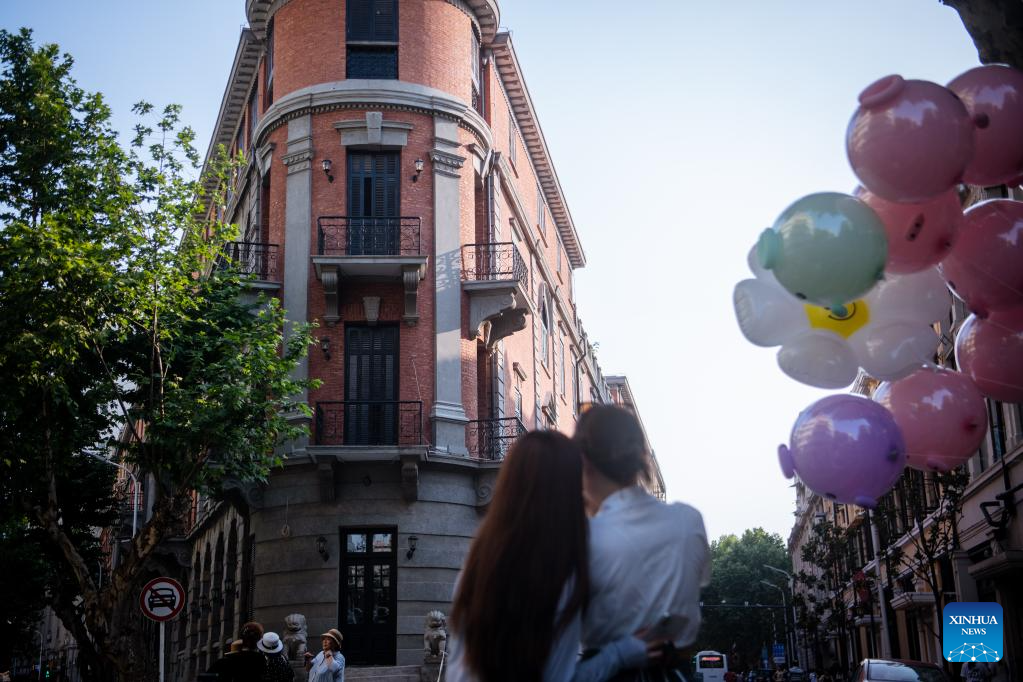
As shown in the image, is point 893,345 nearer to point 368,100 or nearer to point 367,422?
point 367,422

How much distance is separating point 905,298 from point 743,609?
9120 centimetres

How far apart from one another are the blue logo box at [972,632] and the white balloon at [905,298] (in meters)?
8.16

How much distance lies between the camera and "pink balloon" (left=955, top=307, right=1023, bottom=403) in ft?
21.4

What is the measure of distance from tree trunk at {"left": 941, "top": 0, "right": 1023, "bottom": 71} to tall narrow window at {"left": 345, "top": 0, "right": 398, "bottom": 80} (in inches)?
854

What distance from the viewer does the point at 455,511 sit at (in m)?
25.1

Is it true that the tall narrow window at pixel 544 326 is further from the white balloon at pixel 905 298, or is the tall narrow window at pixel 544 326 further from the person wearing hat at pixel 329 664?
the white balloon at pixel 905 298

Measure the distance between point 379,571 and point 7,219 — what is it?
33.8 ft

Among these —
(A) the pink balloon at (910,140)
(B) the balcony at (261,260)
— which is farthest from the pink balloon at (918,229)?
(B) the balcony at (261,260)

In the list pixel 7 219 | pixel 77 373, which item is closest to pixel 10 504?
pixel 77 373

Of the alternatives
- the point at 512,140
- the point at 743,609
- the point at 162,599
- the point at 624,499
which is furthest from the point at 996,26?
the point at 743,609

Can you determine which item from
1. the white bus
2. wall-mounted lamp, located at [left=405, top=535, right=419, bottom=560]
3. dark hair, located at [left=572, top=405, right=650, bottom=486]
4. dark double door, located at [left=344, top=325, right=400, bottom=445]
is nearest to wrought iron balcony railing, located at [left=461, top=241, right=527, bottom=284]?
dark double door, located at [left=344, top=325, right=400, bottom=445]

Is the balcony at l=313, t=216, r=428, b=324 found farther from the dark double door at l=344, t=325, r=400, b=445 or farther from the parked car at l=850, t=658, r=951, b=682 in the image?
the parked car at l=850, t=658, r=951, b=682

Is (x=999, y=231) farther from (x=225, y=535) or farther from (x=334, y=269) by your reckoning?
(x=225, y=535)

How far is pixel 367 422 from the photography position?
25.1 m
